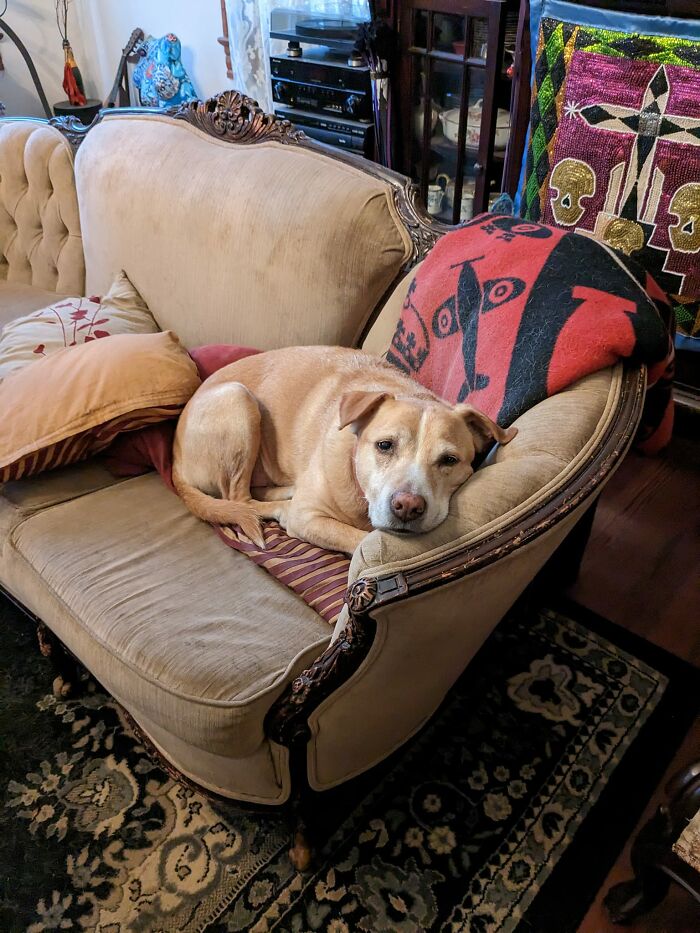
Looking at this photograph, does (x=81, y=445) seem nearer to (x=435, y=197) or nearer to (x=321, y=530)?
(x=321, y=530)

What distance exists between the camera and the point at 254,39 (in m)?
3.26

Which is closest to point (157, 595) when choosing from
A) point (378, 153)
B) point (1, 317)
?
point (1, 317)

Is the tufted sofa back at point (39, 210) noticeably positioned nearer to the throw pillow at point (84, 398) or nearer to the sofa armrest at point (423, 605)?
the throw pillow at point (84, 398)

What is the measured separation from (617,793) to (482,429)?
33.5 inches

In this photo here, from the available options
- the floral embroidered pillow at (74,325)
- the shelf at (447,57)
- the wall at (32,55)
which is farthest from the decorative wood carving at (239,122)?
the wall at (32,55)

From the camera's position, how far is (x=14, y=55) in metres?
4.22

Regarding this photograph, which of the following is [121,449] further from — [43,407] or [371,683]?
[371,683]

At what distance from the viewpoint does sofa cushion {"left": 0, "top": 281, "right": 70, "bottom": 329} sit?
229 cm

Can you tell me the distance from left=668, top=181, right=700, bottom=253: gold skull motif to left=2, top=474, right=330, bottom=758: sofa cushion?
4.55 ft

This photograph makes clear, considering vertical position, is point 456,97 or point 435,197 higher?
point 456,97

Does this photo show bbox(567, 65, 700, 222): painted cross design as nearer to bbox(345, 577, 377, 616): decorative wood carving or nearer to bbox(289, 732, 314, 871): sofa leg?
bbox(345, 577, 377, 616): decorative wood carving

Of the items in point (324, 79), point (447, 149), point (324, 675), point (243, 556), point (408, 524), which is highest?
point (324, 79)

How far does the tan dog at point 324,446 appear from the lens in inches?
46.3

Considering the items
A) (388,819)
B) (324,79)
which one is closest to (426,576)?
(388,819)
